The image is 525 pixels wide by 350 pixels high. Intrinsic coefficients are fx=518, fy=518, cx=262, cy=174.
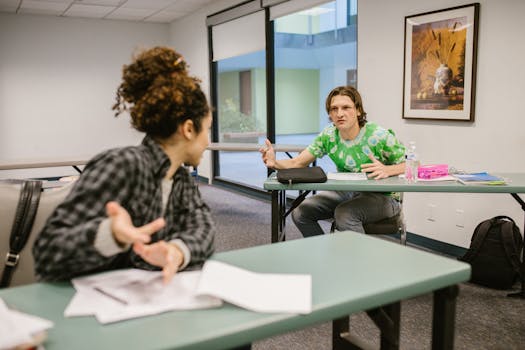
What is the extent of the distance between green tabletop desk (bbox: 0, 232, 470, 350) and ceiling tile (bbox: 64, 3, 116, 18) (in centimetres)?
595

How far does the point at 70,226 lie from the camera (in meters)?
1.10

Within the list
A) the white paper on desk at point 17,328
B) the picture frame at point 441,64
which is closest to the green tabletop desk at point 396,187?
the picture frame at point 441,64

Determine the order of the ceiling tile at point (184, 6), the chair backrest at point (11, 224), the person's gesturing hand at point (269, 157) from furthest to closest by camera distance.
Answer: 1. the ceiling tile at point (184, 6)
2. the person's gesturing hand at point (269, 157)
3. the chair backrest at point (11, 224)

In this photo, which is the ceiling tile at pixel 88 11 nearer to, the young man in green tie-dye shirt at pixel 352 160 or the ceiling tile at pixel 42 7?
the ceiling tile at pixel 42 7

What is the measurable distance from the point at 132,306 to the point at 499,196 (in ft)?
9.31

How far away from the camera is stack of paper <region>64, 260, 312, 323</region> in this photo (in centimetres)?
102

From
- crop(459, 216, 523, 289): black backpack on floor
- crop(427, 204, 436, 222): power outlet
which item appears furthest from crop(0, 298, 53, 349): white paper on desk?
crop(427, 204, 436, 222): power outlet

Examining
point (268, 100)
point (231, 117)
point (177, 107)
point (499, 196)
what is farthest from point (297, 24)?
point (177, 107)

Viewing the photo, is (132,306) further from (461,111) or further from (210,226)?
(461,111)

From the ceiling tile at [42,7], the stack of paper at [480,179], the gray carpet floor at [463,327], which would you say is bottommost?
the gray carpet floor at [463,327]

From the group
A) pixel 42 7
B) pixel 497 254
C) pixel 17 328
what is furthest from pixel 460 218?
pixel 42 7

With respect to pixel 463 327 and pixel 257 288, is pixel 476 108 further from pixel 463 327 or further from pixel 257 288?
pixel 257 288

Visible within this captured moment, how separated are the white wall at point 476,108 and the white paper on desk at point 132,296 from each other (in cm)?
263

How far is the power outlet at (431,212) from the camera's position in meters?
3.72
